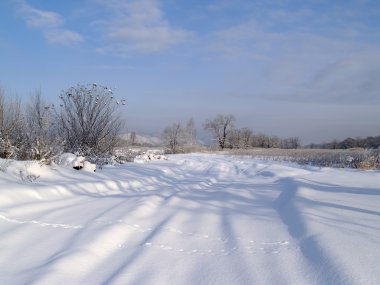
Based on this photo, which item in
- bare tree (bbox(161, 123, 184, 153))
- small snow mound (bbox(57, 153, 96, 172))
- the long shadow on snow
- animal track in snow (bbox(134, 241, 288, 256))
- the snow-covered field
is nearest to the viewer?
the long shadow on snow

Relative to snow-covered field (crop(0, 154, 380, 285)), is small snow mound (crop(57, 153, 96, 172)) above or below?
above

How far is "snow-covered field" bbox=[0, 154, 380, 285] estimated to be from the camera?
319 cm

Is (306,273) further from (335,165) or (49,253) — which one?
(335,165)

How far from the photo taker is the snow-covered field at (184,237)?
10.5 feet

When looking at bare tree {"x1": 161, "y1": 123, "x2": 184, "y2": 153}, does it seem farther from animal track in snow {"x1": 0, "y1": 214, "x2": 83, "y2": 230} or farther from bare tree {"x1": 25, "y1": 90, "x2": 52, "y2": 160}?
animal track in snow {"x1": 0, "y1": 214, "x2": 83, "y2": 230}

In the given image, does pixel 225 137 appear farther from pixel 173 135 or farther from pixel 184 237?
pixel 184 237

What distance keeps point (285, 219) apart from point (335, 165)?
12509 mm

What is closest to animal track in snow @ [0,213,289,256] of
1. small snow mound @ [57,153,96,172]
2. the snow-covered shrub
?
the snow-covered shrub

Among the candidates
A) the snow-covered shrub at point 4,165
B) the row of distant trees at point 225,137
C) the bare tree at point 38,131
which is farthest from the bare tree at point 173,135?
the snow-covered shrub at point 4,165

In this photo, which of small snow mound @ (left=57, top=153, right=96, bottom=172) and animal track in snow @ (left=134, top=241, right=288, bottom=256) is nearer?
animal track in snow @ (left=134, top=241, right=288, bottom=256)

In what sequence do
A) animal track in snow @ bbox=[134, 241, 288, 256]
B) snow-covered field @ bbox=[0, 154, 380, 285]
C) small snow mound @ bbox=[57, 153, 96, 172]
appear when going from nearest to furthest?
snow-covered field @ bbox=[0, 154, 380, 285], animal track in snow @ bbox=[134, 241, 288, 256], small snow mound @ bbox=[57, 153, 96, 172]

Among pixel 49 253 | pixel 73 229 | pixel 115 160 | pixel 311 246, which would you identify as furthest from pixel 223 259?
pixel 115 160

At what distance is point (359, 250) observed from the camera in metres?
3.60

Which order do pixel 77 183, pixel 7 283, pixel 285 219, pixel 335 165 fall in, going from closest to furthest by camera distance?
pixel 7 283
pixel 285 219
pixel 77 183
pixel 335 165
